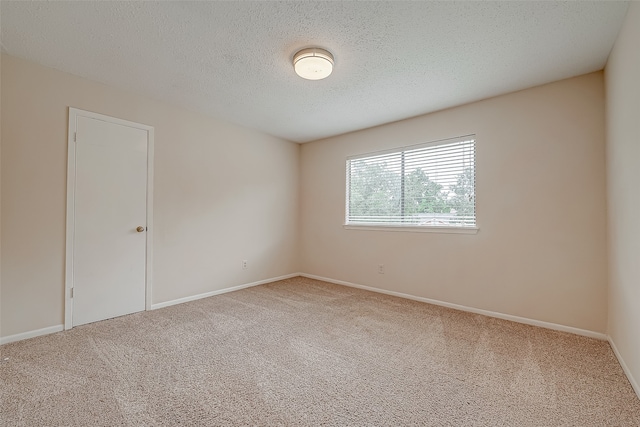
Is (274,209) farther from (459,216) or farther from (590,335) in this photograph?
(590,335)

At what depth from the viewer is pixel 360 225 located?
429cm

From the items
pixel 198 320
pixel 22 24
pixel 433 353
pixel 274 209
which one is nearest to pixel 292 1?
pixel 22 24

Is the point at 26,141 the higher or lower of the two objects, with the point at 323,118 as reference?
lower

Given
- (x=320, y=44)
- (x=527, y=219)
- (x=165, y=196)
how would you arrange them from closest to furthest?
(x=320, y=44), (x=527, y=219), (x=165, y=196)

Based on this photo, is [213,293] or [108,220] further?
[213,293]

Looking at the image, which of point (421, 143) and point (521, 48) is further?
point (421, 143)

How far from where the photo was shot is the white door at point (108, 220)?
275cm

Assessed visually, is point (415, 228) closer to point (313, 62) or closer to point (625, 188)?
point (625, 188)

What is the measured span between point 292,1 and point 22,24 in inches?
76.8

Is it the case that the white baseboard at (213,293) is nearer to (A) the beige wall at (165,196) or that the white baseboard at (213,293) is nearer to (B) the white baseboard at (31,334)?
(A) the beige wall at (165,196)

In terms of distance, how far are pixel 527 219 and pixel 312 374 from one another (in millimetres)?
2561

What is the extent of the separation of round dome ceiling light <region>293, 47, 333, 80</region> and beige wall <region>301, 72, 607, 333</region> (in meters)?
1.85

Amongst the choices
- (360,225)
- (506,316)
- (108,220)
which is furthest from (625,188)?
(108,220)

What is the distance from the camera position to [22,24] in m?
2.00
